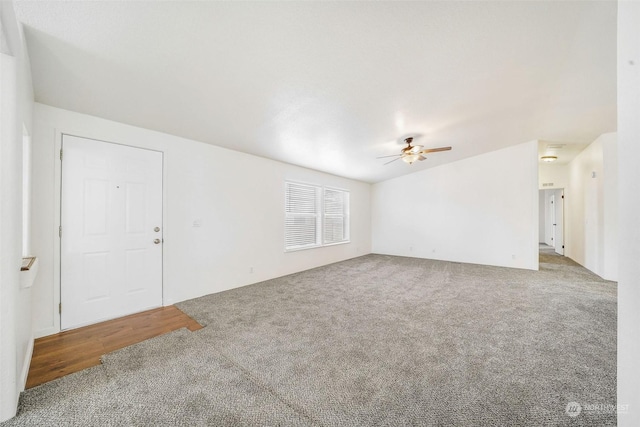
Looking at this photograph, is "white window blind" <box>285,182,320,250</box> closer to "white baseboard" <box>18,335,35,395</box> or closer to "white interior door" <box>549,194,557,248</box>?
"white baseboard" <box>18,335,35,395</box>

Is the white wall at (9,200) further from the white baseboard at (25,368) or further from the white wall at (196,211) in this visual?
the white wall at (196,211)

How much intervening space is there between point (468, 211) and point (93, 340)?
736 centimetres

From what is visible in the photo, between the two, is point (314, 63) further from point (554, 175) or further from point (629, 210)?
point (554, 175)

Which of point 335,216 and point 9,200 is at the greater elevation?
point 9,200

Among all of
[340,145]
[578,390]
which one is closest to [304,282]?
[340,145]

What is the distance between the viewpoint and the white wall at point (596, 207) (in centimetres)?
428

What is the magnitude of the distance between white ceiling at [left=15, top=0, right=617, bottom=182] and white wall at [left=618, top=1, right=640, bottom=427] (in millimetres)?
1317

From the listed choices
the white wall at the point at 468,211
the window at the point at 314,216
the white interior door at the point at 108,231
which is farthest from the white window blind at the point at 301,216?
the white wall at the point at 468,211

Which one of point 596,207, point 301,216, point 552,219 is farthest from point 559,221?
point 301,216

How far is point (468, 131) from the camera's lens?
13.8 ft

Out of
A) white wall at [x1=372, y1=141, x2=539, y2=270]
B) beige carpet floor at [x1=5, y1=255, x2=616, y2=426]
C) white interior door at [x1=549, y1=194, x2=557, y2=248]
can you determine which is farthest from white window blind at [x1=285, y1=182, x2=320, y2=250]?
white interior door at [x1=549, y1=194, x2=557, y2=248]

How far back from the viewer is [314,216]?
5.72 meters

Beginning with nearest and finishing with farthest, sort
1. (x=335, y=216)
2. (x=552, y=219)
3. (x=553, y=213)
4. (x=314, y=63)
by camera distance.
→ (x=314, y=63) → (x=335, y=216) → (x=553, y=213) → (x=552, y=219)

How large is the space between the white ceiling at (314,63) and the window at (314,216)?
6.10 feet
